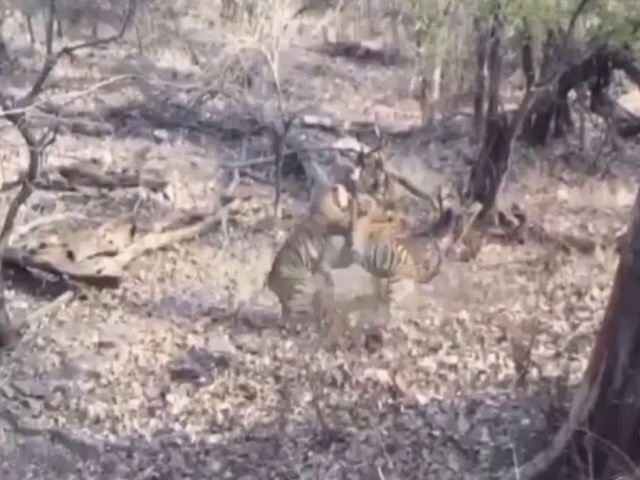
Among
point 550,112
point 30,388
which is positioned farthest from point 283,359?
point 550,112

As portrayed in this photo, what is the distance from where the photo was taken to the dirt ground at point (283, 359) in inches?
165

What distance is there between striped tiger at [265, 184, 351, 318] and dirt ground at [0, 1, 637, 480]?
11 centimetres

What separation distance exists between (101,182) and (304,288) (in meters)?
2.58

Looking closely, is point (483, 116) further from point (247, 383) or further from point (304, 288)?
point (247, 383)

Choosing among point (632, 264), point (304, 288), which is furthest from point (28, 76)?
point (632, 264)

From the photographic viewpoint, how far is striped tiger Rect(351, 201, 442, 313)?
5094 mm

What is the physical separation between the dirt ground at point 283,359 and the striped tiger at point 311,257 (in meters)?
0.11

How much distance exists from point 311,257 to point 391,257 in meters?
0.36

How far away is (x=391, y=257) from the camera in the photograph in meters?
5.27

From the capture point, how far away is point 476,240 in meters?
6.41

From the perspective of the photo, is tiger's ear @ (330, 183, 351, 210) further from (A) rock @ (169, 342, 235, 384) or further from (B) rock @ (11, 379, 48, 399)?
(B) rock @ (11, 379, 48, 399)

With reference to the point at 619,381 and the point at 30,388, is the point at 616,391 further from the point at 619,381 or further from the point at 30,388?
the point at 30,388

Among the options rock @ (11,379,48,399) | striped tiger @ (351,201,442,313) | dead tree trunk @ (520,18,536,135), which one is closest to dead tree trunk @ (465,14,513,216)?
dead tree trunk @ (520,18,536,135)

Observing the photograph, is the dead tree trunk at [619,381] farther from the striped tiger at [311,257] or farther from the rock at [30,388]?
the rock at [30,388]
